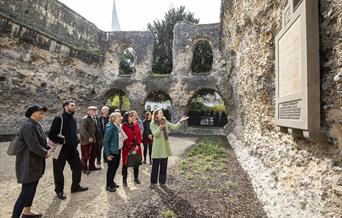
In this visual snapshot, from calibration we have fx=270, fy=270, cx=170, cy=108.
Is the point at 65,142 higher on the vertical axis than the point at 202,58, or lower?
lower

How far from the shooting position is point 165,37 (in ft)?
86.3

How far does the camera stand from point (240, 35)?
26.0ft

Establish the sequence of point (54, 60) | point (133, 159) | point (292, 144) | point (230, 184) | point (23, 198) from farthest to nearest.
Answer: point (54, 60), point (133, 159), point (230, 184), point (23, 198), point (292, 144)

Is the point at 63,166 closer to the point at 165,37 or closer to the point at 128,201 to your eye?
the point at 128,201

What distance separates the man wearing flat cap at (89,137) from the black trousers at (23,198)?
2.53 meters

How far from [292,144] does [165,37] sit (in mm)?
24127

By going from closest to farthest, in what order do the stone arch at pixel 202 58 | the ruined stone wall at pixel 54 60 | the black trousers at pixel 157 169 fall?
the black trousers at pixel 157 169, the ruined stone wall at pixel 54 60, the stone arch at pixel 202 58

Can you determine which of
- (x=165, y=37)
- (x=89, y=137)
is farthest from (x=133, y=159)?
(x=165, y=37)

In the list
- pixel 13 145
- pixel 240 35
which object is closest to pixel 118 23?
pixel 240 35

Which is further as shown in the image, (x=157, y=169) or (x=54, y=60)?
(x=54, y=60)

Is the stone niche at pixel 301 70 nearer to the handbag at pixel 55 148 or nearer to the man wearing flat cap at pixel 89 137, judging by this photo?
the handbag at pixel 55 148

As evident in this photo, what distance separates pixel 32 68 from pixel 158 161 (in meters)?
10.3

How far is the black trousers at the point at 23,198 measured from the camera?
356 cm

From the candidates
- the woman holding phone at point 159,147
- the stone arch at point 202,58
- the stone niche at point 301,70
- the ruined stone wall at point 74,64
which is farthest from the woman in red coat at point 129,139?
the stone arch at point 202,58
